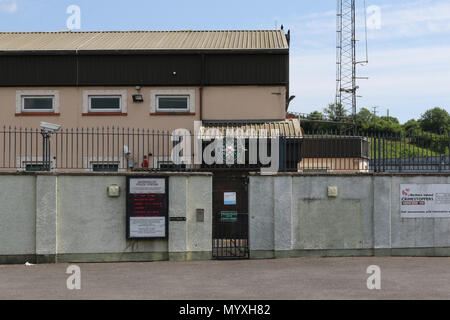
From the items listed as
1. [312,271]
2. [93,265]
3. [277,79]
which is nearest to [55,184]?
[93,265]

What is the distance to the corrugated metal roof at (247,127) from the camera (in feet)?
64.1

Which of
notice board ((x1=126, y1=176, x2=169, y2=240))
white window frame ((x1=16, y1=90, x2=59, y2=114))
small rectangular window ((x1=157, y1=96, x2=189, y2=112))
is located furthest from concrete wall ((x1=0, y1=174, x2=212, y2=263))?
white window frame ((x1=16, y1=90, x2=59, y2=114))

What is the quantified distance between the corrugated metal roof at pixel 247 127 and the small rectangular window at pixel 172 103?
112cm

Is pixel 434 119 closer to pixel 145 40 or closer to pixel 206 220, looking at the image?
pixel 145 40

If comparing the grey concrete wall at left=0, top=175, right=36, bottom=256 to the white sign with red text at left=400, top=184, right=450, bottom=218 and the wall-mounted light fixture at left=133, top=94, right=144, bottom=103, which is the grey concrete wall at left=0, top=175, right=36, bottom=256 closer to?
the wall-mounted light fixture at left=133, top=94, right=144, bottom=103

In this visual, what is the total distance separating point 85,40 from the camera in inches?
948

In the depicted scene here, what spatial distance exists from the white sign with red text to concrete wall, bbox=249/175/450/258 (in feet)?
0.41

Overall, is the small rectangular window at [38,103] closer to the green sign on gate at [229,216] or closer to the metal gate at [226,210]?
the metal gate at [226,210]

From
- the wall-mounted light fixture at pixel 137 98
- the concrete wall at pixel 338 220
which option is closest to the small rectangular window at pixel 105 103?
the wall-mounted light fixture at pixel 137 98

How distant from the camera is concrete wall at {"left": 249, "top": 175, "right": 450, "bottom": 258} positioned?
13945 mm

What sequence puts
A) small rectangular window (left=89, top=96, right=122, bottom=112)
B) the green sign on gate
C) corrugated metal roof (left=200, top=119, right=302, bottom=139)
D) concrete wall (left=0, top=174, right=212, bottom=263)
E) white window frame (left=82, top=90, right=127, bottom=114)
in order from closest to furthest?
Result: 1. concrete wall (left=0, top=174, right=212, bottom=263)
2. the green sign on gate
3. corrugated metal roof (left=200, top=119, right=302, bottom=139)
4. white window frame (left=82, top=90, right=127, bottom=114)
5. small rectangular window (left=89, top=96, right=122, bottom=112)

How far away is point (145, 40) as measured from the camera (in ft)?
78.5

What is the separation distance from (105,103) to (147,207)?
9256 millimetres

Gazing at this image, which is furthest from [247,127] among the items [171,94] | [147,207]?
[147,207]
